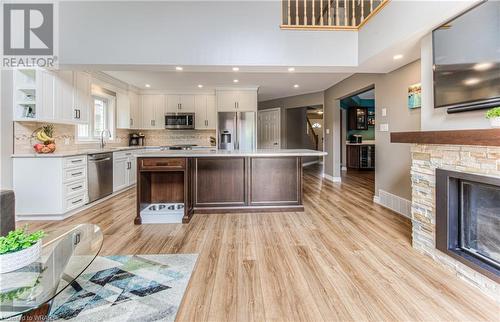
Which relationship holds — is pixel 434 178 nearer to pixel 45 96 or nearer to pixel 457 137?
pixel 457 137

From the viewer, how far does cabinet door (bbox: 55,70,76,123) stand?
365cm

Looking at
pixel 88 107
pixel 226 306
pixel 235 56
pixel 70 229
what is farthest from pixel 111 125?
pixel 226 306

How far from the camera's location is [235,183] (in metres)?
3.79

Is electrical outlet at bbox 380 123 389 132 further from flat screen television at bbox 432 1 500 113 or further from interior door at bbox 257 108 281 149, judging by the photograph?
interior door at bbox 257 108 281 149

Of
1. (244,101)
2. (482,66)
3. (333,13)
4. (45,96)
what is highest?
(333,13)

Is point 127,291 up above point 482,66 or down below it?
below

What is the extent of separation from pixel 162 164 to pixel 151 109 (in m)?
4.00

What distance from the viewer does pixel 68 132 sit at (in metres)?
4.20

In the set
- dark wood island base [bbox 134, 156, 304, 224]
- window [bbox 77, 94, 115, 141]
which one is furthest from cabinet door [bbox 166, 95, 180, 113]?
dark wood island base [bbox 134, 156, 304, 224]

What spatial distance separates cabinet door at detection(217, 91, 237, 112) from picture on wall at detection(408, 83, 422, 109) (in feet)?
13.2

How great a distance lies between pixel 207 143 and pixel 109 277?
5317mm

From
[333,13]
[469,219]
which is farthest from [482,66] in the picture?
[333,13]

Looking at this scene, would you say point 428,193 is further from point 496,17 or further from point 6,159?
point 6,159

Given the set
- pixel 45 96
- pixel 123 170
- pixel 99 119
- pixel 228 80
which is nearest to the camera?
pixel 45 96
